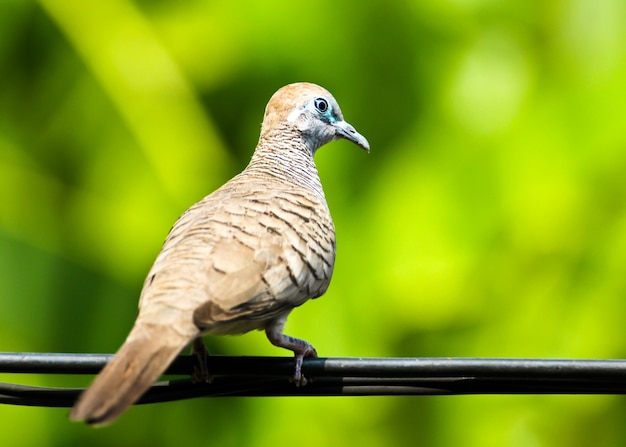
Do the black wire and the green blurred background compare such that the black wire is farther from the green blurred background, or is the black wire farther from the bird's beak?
the green blurred background

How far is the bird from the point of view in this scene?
255 centimetres

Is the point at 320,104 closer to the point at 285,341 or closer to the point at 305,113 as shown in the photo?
the point at 305,113

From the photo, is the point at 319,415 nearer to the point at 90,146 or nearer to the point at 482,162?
the point at 482,162

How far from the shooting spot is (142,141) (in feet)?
22.6

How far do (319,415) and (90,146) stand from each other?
9.13ft

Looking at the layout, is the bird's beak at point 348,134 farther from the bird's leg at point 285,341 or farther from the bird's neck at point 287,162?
the bird's leg at point 285,341

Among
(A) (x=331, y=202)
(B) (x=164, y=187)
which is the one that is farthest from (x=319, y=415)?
(B) (x=164, y=187)

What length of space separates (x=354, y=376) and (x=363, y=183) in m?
4.31

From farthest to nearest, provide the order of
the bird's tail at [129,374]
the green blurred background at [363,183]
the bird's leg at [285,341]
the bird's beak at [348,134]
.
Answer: the green blurred background at [363,183]
the bird's beak at [348,134]
the bird's leg at [285,341]
the bird's tail at [129,374]

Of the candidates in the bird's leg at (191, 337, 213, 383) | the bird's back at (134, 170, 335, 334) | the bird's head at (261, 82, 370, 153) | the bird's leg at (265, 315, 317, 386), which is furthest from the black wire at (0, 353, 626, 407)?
the bird's head at (261, 82, 370, 153)

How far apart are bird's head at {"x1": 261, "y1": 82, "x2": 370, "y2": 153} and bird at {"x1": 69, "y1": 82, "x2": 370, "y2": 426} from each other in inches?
15.8

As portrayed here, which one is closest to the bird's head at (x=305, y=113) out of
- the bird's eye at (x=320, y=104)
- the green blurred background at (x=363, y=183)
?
the bird's eye at (x=320, y=104)

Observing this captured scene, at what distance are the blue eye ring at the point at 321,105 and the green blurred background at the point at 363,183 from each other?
1987 mm

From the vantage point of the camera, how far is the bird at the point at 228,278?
2549 mm
